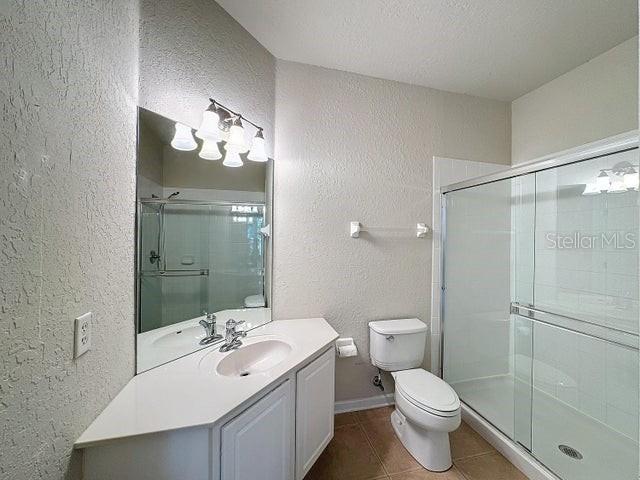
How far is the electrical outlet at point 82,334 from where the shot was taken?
2.38 ft

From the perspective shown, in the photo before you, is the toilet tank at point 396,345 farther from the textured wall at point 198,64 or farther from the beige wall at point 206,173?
the textured wall at point 198,64

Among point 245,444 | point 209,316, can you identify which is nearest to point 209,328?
point 209,316

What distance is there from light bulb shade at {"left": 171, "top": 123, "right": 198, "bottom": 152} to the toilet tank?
162 centimetres

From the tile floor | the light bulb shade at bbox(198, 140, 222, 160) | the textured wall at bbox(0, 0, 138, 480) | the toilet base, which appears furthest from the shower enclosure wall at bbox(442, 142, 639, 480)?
the textured wall at bbox(0, 0, 138, 480)

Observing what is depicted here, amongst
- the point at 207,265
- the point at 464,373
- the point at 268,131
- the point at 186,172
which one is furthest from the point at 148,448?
the point at 464,373

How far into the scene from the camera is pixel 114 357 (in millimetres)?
Result: 927

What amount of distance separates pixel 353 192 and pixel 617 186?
1.51m

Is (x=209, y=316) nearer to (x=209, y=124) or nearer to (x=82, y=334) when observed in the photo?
(x=82, y=334)

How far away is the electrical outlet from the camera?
0.73 meters

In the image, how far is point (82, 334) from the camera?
0.75 meters

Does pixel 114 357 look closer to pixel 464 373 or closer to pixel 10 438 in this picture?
pixel 10 438

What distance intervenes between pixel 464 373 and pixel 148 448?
6.91 feet

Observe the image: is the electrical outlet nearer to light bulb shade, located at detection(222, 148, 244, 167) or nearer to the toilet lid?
light bulb shade, located at detection(222, 148, 244, 167)

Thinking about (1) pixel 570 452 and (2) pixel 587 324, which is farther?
(2) pixel 587 324
